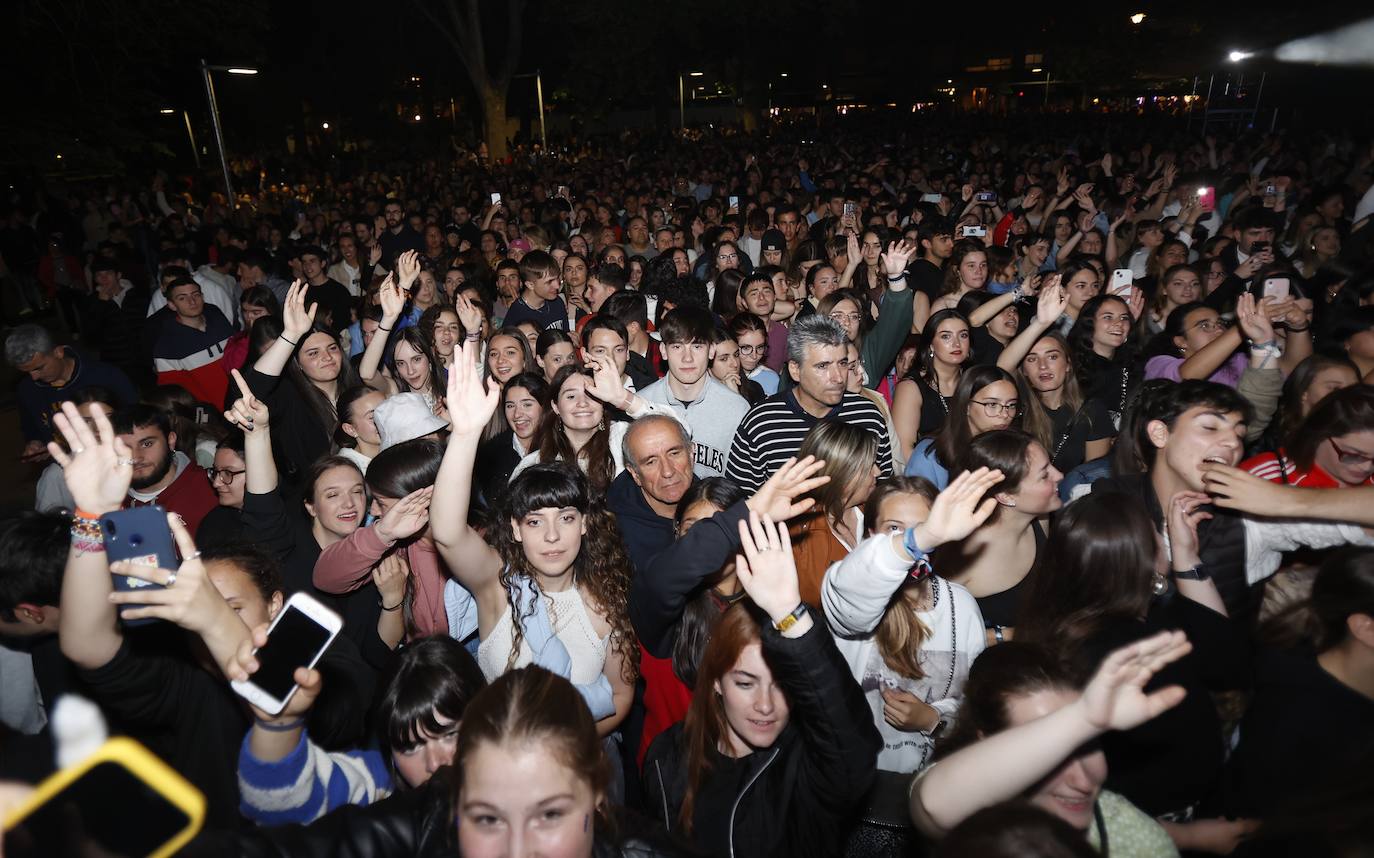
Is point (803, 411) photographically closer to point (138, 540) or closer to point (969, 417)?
point (969, 417)

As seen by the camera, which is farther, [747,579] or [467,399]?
[467,399]

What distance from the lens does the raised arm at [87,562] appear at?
2.11 metres

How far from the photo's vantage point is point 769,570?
213 cm

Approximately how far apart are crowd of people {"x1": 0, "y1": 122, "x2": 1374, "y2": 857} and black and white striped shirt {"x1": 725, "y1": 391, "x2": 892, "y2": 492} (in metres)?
0.02

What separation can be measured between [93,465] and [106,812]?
113 cm

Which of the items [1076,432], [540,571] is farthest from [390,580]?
[1076,432]

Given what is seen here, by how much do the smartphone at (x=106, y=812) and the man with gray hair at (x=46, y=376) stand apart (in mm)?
4339

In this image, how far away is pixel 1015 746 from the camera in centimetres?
171

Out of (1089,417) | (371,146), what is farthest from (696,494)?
(371,146)

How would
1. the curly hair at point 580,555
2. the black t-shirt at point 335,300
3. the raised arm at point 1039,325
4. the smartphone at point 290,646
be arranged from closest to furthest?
the smartphone at point 290,646 < the curly hair at point 580,555 < the raised arm at point 1039,325 < the black t-shirt at point 335,300

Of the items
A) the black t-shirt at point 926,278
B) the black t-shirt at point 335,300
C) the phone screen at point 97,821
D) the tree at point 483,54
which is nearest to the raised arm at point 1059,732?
the phone screen at point 97,821

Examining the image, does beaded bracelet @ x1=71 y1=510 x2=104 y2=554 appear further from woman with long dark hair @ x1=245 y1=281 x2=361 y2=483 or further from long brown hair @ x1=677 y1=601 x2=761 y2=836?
woman with long dark hair @ x1=245 y1=281 x2=361 y2=483

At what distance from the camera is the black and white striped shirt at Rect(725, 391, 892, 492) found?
4070 mm

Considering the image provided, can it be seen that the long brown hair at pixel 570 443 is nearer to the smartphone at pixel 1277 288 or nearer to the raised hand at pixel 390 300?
the raised hand at pixel 390 300
